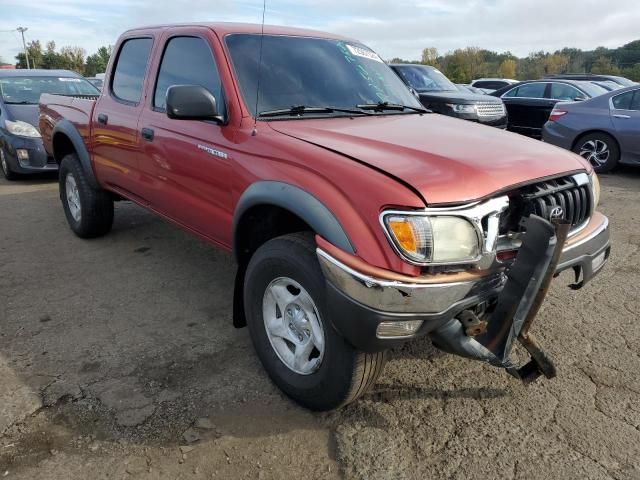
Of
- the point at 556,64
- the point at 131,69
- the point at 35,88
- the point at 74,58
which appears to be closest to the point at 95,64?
the point at 74,58

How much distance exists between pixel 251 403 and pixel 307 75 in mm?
1999

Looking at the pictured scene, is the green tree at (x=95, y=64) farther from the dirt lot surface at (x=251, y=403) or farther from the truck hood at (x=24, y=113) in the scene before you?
the dirt lot surface at (x=251, y=403)

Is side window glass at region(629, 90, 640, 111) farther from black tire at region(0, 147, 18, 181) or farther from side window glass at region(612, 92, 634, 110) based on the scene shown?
black tire at region(0, 147, 18, 181)

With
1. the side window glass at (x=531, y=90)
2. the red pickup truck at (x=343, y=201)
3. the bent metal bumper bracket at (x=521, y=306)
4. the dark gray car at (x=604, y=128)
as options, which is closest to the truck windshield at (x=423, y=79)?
the side window glass at (x=531, y=90)

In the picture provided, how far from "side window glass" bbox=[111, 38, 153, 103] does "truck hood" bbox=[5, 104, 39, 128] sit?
4.11 m

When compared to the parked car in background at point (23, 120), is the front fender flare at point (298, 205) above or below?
above

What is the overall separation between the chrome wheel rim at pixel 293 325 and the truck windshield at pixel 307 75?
1.06m

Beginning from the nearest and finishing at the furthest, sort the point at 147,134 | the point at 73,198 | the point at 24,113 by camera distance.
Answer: the point at 147,134
the point at 73,198
the point at 24,113

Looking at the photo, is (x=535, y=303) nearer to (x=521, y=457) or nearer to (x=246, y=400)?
(x=521, y=457)

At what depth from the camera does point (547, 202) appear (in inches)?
97.2

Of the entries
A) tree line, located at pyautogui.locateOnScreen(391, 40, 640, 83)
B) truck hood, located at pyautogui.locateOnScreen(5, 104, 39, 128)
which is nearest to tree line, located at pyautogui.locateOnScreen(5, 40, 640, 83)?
tree line, located at pyautogui.locateOnScreen(391, 40, 640, 83)

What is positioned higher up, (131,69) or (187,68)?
(187,68)

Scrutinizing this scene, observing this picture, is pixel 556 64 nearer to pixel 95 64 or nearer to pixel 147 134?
pixel 95 64

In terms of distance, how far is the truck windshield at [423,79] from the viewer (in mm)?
9992
